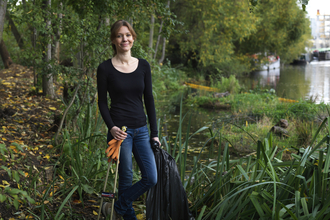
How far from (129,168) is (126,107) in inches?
20.1

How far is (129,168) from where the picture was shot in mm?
2705

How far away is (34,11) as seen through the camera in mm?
4816

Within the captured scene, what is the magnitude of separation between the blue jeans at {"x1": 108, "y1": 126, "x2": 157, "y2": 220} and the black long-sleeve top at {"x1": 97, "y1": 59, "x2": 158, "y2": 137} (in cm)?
10

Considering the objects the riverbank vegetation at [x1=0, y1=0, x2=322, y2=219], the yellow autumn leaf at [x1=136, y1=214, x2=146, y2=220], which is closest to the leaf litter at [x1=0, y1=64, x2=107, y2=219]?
the riverbank vegetation at [x1=0, y1=0, x2=322, y2=219]

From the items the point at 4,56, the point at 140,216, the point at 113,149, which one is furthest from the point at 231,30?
the point at 113,149

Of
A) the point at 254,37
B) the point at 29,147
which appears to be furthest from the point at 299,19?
the point at 29,147

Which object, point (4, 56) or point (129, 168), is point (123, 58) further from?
point (4, 56)

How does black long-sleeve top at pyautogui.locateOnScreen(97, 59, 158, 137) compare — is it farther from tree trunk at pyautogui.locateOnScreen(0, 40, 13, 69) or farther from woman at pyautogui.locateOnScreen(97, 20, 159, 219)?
tree trunk at pyautogui.locateOnScreen(0, 40, 13, 69)

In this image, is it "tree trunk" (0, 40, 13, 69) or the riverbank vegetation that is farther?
"tree trunk" (0, 40, 13, 69)

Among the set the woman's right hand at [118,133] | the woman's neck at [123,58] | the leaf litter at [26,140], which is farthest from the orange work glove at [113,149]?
the leaf litter at [26,140]

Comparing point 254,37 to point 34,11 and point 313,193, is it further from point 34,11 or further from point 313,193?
point 313,193

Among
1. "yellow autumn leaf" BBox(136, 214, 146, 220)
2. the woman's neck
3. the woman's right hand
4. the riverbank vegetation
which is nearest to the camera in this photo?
the riverbank vegetation

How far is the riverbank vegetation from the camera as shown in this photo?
7.84 ft

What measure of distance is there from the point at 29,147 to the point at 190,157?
2.73 m
